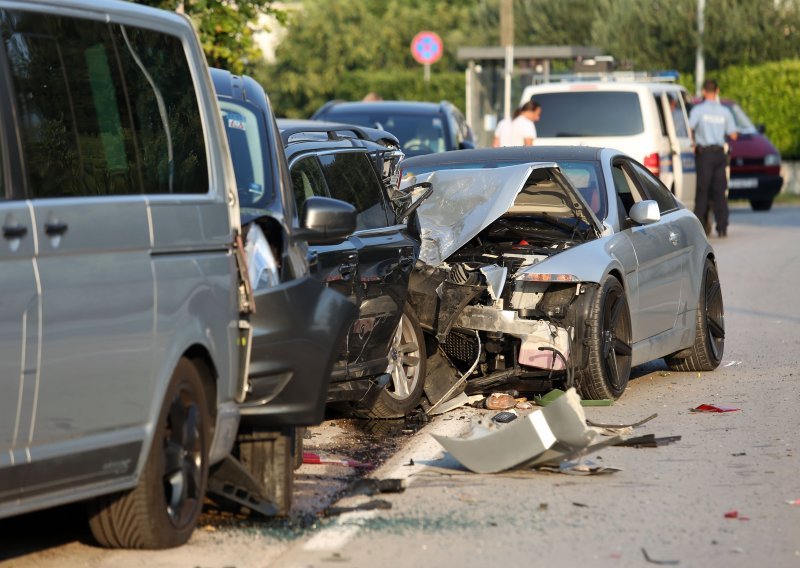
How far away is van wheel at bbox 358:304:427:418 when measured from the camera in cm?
966

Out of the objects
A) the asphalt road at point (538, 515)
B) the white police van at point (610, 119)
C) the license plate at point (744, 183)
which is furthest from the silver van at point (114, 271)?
the license plate at point (744, 183)

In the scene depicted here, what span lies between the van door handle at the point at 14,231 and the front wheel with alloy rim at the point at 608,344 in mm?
5234

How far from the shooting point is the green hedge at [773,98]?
39156mm

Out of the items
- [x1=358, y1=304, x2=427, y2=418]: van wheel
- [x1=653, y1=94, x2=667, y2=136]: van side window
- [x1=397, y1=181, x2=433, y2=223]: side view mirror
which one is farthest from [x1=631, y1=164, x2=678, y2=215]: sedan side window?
[x1=653, y1=94, x2=667, y2=136]: van side window

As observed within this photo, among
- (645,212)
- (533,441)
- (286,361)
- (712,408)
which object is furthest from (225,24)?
(286,361)

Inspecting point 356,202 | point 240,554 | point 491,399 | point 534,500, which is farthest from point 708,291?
point 240,554

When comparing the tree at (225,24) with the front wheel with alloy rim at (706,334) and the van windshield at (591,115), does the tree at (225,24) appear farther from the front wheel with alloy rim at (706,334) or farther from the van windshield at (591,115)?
the front wheel with alloy rim at (706,334)

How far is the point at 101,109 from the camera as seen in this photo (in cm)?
589

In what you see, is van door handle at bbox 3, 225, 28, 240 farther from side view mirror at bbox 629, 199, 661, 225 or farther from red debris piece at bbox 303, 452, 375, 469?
side view mirror at bbox 629, 199, 661, 225

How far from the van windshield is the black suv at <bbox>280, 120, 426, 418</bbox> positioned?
1065 cm

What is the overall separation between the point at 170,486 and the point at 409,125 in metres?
14.5

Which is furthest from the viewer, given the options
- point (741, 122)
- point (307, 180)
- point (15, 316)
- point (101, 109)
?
point (741, 122)

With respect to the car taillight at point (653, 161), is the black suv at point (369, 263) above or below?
above

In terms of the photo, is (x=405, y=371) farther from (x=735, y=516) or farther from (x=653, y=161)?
(x=653, y=161)
